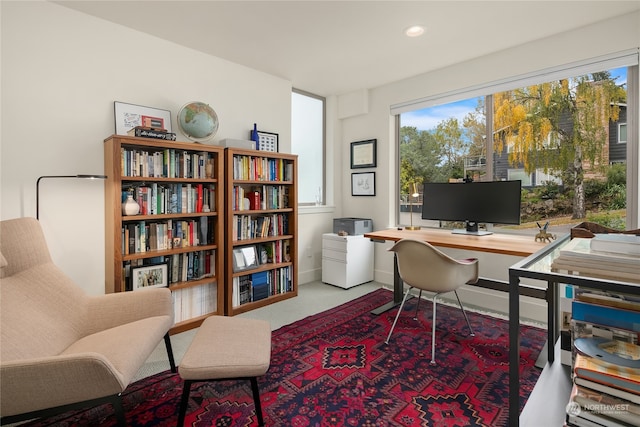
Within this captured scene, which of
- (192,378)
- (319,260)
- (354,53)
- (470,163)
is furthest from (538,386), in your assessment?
(319,260)

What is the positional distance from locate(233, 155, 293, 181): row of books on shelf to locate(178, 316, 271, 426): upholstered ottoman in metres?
1.65

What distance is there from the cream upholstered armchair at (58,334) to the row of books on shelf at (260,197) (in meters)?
1.29

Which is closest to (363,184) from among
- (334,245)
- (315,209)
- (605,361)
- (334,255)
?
(315,209)

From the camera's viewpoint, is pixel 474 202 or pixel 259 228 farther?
pixel 259 228

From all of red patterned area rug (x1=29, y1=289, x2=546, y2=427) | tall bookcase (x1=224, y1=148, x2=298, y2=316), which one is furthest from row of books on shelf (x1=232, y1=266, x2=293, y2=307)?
red patterned area rug (x1=29, y1=289, x2=546, y2=427)

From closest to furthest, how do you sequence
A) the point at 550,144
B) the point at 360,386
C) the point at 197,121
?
the point at 360,386
the point at 197,121
the point at 550,144

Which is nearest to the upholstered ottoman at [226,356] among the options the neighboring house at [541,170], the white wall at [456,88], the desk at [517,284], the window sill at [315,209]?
the desk at [517,284]

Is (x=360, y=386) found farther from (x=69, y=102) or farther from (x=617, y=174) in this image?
(x=69, y=102)

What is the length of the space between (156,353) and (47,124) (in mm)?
1802

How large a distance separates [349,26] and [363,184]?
6.58ft

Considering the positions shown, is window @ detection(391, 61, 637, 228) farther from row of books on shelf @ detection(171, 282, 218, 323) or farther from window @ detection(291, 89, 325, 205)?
row of books on shelf @ detection(171, 282, 218, 323)

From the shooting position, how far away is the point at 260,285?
3.22 m

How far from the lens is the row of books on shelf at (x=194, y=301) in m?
2.71

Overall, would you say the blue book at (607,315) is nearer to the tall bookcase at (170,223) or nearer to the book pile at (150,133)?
the tall bookcase at (170,223)
